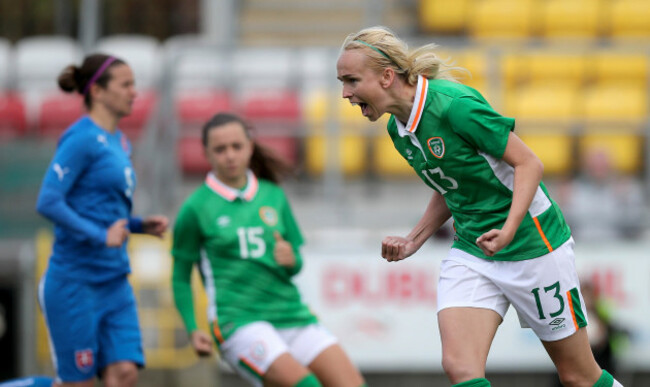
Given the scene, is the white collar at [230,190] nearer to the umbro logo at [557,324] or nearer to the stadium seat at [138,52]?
the umbro logo at [557,324]

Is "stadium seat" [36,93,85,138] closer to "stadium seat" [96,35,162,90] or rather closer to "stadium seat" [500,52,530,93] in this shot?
"stadium seat" [96,35,162,90]

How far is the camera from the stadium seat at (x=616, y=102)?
10242mm

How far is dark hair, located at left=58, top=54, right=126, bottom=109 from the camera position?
16.6 feet

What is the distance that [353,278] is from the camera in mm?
8680

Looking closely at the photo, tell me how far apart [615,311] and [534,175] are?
5206 mm

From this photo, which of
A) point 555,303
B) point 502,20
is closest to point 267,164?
point 555,303

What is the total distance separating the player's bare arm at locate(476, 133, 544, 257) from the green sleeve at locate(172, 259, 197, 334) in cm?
203

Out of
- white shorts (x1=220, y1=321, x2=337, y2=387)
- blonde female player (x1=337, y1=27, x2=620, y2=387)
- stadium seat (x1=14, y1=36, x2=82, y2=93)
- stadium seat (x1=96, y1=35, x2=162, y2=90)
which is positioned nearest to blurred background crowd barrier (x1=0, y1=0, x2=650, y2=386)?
stadium seat (x1=14, y1=36, x2=82, y2=93)

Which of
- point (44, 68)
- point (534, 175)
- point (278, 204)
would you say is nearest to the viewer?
point (534, 175)

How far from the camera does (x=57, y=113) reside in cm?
1103

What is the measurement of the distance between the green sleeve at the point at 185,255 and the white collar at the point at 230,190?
18cm

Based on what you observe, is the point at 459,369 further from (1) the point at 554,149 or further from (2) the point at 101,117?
(1) the point at 554,149

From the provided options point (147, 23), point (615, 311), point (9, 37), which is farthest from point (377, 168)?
point (9, 37)

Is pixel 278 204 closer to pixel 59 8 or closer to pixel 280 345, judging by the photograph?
pixel 280 345
